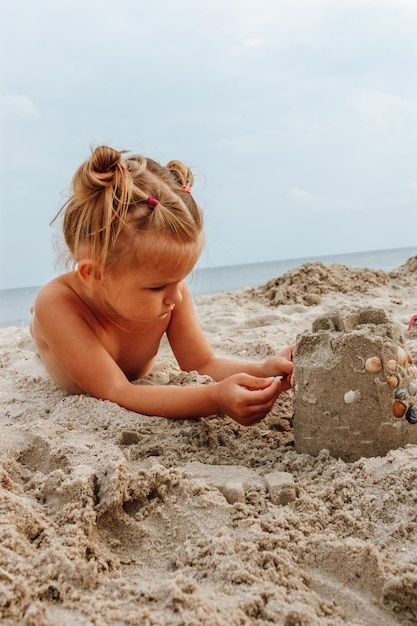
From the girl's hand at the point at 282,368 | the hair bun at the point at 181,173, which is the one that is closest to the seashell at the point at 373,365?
the girl's hand at the point at 282,368

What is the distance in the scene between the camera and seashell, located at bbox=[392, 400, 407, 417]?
1.60 m

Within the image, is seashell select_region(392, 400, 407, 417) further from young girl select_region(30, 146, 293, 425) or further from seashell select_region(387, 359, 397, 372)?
young girl select_region(30, 146, 293, 425)

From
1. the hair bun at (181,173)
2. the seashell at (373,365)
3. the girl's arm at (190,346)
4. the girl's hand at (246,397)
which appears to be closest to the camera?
the seashell at (373,365)

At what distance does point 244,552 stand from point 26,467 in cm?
74

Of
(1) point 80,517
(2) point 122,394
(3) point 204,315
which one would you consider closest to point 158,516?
(1) point 80,517

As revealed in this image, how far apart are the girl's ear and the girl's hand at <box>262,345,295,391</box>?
735 millimetres

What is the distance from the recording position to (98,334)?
2406mm

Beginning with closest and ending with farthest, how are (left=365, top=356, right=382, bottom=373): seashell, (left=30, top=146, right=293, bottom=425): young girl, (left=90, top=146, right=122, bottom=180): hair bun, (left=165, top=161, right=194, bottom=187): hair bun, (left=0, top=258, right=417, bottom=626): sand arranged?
(left=0, top=258, right=417, bottom=626): sand, (left=365, top=356, right=382, bottom=373): seashell, (left=30, top=146, right=293, bottom=425): young girl, (left=90, top=146, right=122, bottom=180): hair bun, (left=165, top=161, right=194, bottom=187): hair bun

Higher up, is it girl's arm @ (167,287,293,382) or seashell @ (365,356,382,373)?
seashell @ (365,356,382,373)

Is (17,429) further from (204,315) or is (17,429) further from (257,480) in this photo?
(204,315)

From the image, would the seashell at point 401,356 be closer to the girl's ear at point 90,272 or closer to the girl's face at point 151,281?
the girl's face at point 151,281

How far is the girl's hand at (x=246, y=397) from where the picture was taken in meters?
1.87

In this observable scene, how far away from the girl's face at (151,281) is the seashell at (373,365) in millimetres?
790

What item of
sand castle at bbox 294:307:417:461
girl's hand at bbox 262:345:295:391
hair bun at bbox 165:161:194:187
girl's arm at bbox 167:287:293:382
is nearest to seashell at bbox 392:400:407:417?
sand castle at bbox 294:307:417:461
